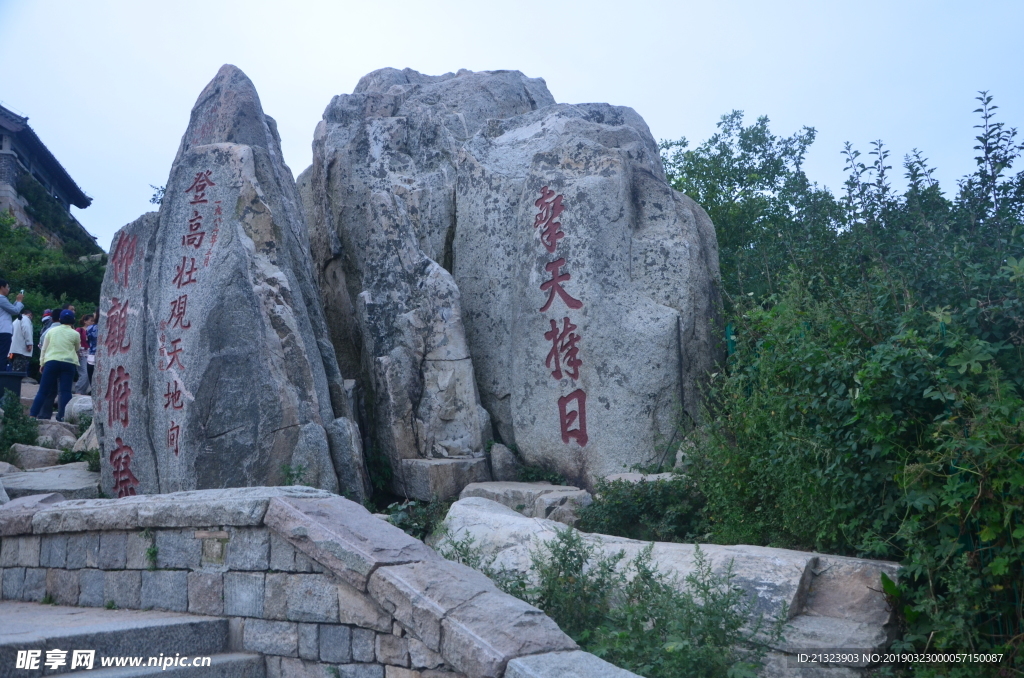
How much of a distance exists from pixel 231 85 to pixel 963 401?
7849 mm

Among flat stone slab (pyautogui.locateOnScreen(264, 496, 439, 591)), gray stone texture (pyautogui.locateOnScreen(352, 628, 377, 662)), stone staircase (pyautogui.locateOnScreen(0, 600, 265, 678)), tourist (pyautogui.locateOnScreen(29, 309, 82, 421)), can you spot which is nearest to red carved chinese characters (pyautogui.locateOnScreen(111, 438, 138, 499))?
tourist (pyautogui.locateOnScreen(29, 309, 82, 421))

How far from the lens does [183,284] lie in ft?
25.0

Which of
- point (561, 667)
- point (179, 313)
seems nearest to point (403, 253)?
point (179, 313)

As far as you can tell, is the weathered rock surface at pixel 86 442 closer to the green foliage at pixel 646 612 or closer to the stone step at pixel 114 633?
the stone step at pixel 114 633

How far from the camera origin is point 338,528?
12.8 feet

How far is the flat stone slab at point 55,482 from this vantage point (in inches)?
308

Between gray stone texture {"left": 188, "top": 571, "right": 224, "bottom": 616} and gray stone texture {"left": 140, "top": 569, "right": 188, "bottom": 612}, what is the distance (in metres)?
0.05

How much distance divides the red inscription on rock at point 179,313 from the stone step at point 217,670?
406 cm

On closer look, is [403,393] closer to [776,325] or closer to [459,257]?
[459,257]

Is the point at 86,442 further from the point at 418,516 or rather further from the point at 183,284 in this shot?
the point at 418,516

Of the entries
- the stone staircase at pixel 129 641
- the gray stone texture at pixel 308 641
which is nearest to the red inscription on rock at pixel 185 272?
the stone staircase at pixel 129 641

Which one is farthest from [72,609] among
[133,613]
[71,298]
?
[71,298]

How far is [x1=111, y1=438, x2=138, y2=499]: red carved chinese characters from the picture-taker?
25.8 ft

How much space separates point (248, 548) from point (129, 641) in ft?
2.07
